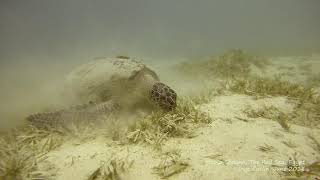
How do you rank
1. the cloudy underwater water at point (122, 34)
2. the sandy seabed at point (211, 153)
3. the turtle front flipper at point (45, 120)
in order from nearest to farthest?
the sandy seabed at point (211, 153) < the turtle front flipper at point (45, 120) < the cloudy underwater water at point (122, 34)

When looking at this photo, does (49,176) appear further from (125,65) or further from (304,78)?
(304,78)

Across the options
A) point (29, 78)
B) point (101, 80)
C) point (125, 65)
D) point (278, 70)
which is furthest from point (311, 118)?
point (29, 78)

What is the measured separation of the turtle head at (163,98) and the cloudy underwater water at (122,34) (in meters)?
2.22

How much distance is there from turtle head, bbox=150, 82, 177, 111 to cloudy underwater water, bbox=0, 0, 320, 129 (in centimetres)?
222

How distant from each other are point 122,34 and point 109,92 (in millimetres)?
23563

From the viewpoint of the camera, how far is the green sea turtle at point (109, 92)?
3752 millimetres

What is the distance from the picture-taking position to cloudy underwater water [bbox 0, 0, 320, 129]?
7.40 m

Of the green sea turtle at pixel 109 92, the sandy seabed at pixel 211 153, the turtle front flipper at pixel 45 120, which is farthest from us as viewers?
the green sea turtle at pixel 109 92

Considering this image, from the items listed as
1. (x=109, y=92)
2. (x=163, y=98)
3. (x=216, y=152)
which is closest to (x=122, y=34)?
(x=109, y=92)

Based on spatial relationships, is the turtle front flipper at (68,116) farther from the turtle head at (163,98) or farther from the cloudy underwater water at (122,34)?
the cloudy underwater water at (122,34)

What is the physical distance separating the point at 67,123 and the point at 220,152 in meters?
2.15

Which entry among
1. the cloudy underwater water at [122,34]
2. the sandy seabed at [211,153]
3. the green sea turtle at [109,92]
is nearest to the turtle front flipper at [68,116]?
the green sea turtle at [109,92]

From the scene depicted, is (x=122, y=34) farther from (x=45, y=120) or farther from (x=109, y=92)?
(x=45, y=120)

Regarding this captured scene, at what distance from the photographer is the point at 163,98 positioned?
385cm
